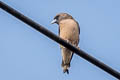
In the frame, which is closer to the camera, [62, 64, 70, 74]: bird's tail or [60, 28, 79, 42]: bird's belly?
[62, 64, 70, 74]: bird's tail

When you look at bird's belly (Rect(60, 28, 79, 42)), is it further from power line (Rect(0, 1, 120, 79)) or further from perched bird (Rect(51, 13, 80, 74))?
power line (Rect(0, 1, 120, 79))

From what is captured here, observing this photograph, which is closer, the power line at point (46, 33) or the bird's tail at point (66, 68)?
the power line at point (46, 33)

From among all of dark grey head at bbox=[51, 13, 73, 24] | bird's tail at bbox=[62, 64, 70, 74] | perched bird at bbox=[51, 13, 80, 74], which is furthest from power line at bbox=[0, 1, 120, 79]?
dark grey head at bbox=[51, 13, 73, 24]

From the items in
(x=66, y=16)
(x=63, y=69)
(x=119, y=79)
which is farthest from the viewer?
(x=66, y=16)

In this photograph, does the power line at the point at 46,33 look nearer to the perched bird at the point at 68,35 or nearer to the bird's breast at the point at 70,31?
the perched bird at the point at 68,35

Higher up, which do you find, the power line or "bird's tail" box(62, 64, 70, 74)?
"bird's tail" box(62, 64, 70, 74)

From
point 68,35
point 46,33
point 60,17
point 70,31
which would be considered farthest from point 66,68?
point 46,33

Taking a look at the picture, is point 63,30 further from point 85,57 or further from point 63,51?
point 85,57

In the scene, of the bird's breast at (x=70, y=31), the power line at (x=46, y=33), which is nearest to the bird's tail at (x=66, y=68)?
the bird's breast at (x=70, y=31)

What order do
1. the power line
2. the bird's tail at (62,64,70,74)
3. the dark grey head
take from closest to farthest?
1. the power line
2. the bird's tail at (62,64,70,74)
3. the dark grey head

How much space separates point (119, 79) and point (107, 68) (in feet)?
0.37

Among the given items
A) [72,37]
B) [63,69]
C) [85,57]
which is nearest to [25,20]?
[85,57]

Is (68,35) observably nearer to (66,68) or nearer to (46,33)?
(66,68)

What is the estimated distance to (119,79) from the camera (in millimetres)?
2232
